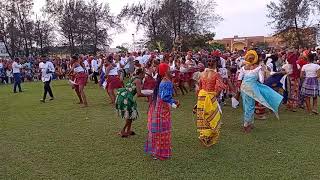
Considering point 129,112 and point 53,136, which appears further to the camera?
point 53,136

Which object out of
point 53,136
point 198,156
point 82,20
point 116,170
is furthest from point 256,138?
point 82,20

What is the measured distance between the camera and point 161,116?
6.91 meters

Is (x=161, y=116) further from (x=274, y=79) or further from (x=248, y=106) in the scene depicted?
(x=274, y=79)

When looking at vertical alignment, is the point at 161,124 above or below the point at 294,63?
below

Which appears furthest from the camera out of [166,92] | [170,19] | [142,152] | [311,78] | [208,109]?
[170,19]

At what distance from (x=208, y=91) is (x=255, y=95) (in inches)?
63.1

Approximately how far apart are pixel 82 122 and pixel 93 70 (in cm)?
1393

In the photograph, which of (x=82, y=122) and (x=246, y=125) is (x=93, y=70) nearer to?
(x=82, y=122)

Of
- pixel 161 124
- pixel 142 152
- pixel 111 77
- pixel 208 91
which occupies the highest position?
pixel 111 77

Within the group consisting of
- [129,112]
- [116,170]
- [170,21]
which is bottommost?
[116,170]

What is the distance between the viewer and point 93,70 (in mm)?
24438

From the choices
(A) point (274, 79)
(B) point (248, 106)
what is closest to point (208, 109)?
(B) point (248, 106)

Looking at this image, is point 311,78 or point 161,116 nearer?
point 161,116

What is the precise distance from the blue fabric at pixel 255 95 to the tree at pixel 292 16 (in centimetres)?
3307
